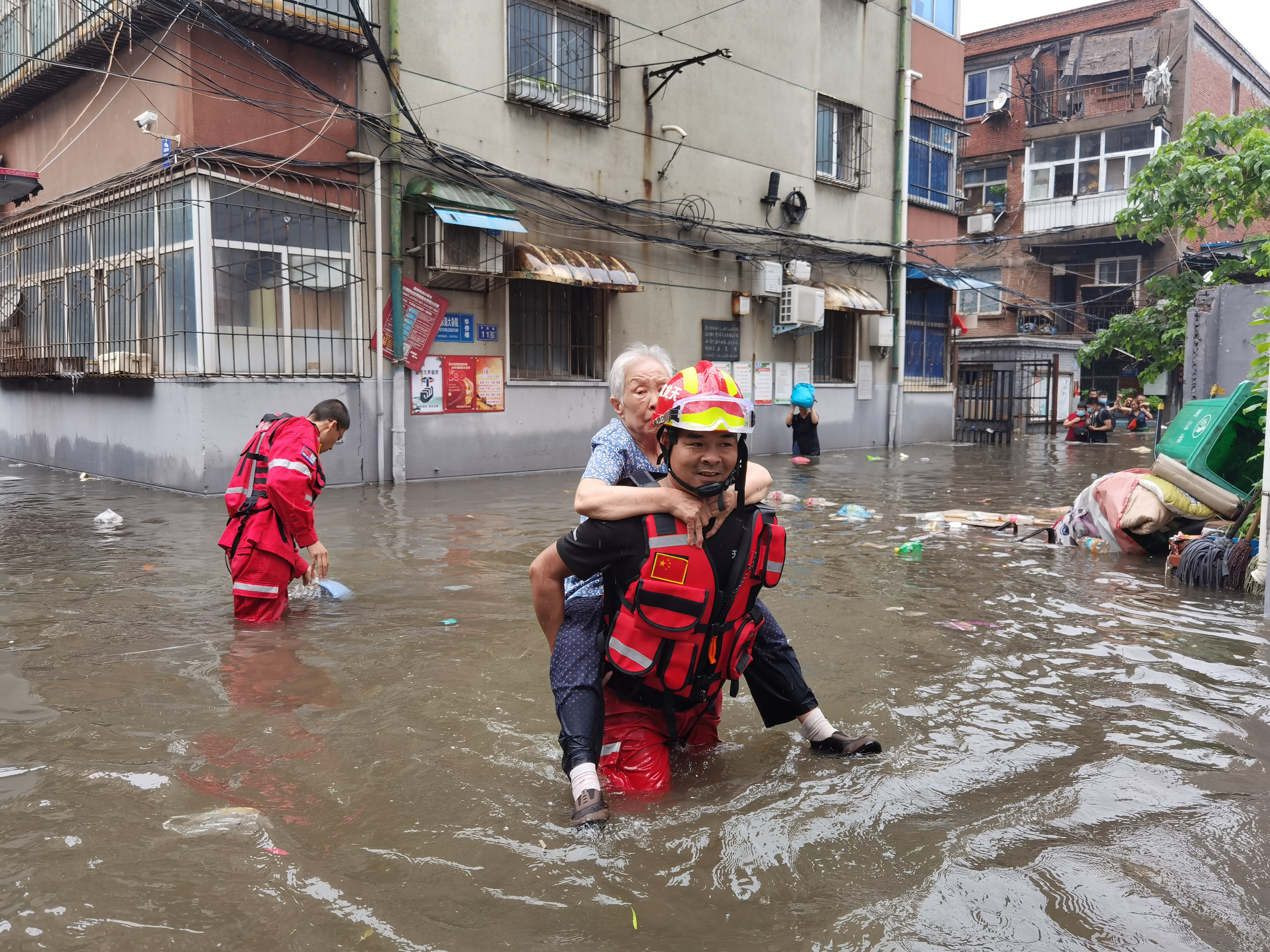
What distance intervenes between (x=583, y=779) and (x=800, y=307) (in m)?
15.0

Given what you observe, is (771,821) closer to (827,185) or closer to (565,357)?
(565,357)

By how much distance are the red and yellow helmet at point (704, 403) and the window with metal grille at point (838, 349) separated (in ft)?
54.7

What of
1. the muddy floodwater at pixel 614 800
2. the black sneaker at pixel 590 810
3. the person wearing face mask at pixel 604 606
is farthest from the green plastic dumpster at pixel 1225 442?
the black sneaker at pixel 590 810

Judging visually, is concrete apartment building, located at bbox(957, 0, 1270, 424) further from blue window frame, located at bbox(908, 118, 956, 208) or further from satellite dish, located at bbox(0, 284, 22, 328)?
satellite dish, located at bbox(0, 284, 22, 328)

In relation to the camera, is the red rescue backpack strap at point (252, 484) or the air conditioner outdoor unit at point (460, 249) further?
the air conditioner outdoor unit at point (460, 249)

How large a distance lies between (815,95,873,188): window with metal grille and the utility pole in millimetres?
9247

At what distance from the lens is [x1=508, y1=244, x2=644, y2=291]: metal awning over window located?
12.8 m

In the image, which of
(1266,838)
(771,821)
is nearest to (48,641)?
(771,821)

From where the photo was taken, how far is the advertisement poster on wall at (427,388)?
40.7 feet

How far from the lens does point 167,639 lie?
5230 millimetres

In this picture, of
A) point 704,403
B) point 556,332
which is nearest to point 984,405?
point 556,332

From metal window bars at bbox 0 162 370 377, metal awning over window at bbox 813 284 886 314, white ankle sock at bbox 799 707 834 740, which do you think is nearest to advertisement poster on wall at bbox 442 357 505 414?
metal window bars at bbox 0 162 370 377

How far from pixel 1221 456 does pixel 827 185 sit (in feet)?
39.9

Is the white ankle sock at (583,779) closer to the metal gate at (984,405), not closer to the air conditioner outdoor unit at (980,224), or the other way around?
the metal gate at (984,405)
